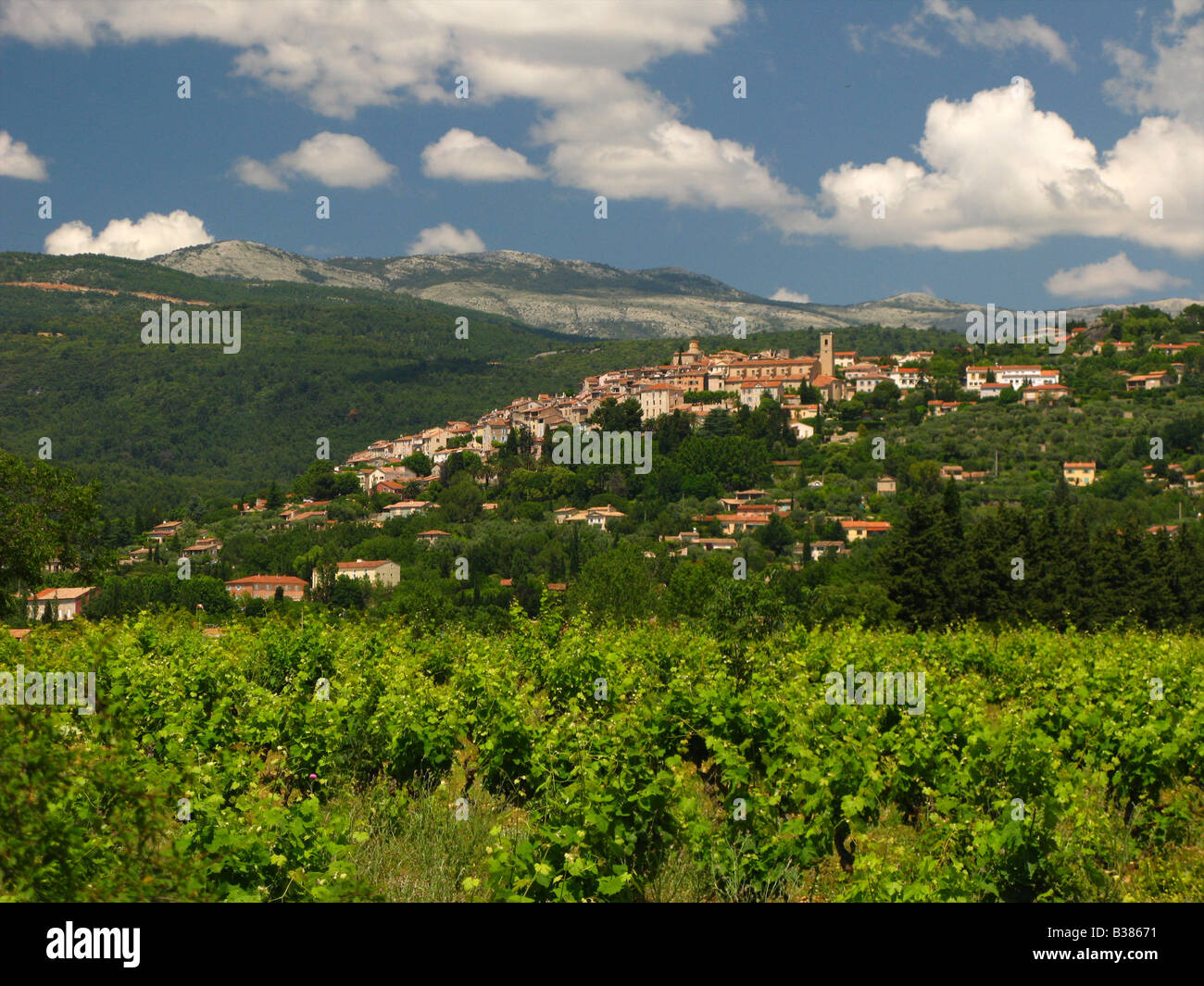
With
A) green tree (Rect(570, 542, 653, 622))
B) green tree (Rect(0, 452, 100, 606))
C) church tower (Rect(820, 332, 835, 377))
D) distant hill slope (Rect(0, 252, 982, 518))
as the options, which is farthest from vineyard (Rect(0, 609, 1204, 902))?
church tower (Rect(820, 332, 835, 377))

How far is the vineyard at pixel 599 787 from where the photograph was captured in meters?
4.40

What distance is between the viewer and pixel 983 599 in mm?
36312

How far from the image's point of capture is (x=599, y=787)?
5.31 metres

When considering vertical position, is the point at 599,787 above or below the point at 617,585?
above

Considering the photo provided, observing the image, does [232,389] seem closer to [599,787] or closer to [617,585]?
[617,585]

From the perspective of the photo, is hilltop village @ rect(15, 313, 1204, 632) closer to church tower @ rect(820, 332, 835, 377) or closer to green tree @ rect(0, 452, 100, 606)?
church tower @ rect(820, 332, 835, 377)

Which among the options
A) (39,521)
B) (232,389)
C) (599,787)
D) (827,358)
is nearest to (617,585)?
(39,521)

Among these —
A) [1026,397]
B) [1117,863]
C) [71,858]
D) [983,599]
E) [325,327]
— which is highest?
[325,327]

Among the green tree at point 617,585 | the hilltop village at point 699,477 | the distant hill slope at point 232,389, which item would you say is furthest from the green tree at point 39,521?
the distant hill slope at point 232,389

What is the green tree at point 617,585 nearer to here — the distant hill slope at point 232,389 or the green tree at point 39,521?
the green tree at point 39,521
